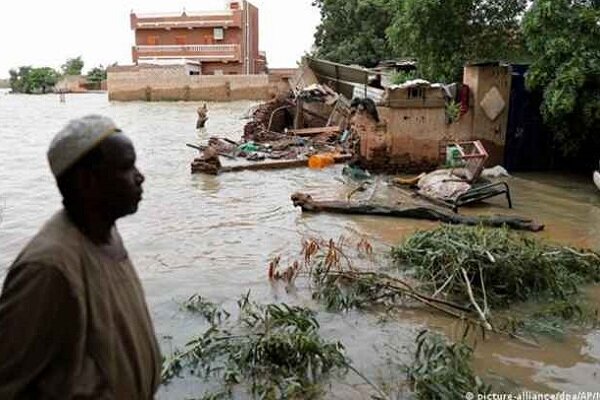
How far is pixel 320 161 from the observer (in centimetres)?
1464

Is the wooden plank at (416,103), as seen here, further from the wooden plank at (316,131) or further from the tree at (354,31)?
the tree at (354,31)

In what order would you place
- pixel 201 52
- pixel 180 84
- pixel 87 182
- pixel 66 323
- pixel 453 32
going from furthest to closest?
pixel 201 52 → pixel 180 84 → pixel 453 32 → pixel 87 182 → pixel 66 323

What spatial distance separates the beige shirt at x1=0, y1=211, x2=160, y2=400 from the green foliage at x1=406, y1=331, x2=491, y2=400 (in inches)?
107

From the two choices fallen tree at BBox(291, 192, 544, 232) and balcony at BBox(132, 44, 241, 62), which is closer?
fallen tree at BBox(291, 192, 544, 232)

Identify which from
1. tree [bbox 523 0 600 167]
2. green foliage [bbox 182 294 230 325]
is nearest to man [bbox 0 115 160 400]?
green foliage [bbox 182 294 230 325]

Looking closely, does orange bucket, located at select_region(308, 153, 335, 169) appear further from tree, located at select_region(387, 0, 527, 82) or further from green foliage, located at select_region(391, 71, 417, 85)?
green foliage, located at select_region(391, 71, 417, 85)

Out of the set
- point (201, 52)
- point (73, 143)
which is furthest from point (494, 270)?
point (201, 52)

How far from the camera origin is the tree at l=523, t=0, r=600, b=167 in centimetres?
1095

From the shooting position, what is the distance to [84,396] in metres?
1.46

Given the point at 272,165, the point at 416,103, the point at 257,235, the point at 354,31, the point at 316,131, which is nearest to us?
the point at 257,235

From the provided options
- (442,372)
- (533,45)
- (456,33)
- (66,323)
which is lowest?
(442,372)

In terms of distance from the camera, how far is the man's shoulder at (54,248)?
138 centimetres

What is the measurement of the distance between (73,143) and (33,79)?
7728 centimetres

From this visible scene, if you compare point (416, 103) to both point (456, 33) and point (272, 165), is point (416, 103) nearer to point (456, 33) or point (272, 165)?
point (456, 33)
